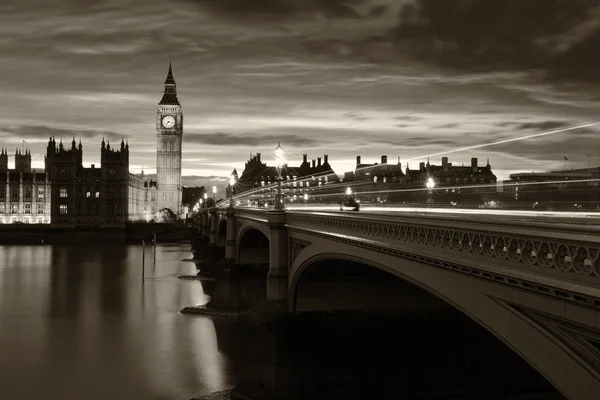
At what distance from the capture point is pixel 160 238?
117m

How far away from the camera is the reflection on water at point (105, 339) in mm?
24625

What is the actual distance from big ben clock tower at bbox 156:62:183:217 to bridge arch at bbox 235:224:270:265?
4283 inches

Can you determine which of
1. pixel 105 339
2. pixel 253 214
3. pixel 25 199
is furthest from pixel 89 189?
pixel 105 339

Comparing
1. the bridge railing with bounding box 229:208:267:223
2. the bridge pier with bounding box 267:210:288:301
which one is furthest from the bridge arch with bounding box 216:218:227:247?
the bridge pier with bounding box 267:210:288:301

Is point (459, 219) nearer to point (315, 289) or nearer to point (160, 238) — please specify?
point (315, 289)

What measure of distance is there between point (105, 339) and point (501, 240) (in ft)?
85.4

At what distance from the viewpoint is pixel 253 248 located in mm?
53812

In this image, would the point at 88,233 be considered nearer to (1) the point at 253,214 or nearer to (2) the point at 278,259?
(1) the point at 253,214

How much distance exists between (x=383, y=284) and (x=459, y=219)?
12.7 metres

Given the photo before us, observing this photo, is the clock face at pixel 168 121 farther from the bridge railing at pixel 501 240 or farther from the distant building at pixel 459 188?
the bridge railing at pixel 501 240

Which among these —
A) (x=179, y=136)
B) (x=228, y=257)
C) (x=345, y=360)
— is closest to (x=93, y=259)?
(x=228, y=257)

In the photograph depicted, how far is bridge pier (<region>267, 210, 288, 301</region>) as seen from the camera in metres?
24.8

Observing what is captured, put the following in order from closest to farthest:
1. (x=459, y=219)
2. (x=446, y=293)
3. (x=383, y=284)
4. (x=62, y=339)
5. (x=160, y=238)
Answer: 1. (x=459, y=219)
2. (x=446, y=293)
3. (x=383, y=284)
4. (x=62, y=339)
5. (x=160, y=238)

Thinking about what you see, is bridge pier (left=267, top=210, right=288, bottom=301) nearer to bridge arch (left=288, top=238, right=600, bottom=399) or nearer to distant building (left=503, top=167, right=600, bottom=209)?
bridge arch (left=288, top=238, right=600, bottom=399)
